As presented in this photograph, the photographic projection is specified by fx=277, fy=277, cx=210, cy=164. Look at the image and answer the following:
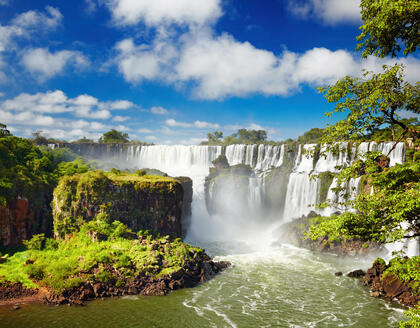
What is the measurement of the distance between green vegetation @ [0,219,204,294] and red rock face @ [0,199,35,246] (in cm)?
257

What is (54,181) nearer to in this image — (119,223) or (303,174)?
(119,223)

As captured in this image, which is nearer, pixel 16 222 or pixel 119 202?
pixel 16 222

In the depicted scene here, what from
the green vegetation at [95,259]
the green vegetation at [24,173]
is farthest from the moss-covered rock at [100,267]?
the green vegetation at [24,173]

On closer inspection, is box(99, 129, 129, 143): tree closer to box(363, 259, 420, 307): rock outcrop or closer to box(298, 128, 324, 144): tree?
box(298, 128, 324, 144): tree

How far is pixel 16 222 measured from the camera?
101 feet

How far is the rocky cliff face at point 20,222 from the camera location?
29.6 metres

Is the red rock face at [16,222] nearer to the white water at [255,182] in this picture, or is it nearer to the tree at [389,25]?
the white water at [255,182]

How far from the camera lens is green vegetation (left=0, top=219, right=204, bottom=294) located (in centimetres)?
2416

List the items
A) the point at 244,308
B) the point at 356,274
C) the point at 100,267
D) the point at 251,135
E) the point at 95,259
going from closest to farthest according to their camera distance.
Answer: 1. the point at 244,308
2. the point at 100,267
3. the point at 95,259
4. the point at 356,274
5. the point at 251,135

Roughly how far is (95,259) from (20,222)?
12.3m

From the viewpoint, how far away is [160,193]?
34219 mm

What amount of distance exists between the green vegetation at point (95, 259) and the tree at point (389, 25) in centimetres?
2309

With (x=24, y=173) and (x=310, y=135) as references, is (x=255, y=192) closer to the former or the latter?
(x=310, y=135)

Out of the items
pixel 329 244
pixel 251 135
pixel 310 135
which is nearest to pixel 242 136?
pixel 251 135
